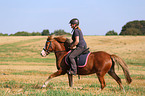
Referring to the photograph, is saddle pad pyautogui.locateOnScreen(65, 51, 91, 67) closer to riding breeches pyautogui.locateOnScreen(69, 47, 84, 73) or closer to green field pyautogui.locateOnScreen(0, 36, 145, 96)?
riding breeches pyautogui.locateOnScreen(69, 47, 84, 73)

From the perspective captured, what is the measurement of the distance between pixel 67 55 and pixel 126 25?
8588 cm

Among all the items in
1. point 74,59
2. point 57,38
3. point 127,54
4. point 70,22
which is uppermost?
point 70,22

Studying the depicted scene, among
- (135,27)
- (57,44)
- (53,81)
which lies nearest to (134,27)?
(135,27)

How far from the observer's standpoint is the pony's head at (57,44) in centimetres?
981

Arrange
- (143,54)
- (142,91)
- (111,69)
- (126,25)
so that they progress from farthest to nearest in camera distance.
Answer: (126,25), (143,54), (111,69), (142,91)

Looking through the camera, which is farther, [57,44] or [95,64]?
[57,44]

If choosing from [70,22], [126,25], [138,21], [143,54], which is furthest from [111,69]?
[138,21]

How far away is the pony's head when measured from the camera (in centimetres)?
981

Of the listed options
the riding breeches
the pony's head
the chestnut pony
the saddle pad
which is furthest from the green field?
the pony's head

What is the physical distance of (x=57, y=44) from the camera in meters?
9.93

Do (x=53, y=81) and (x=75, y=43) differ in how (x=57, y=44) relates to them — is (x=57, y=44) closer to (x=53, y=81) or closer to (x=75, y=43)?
(x=75, y=43)

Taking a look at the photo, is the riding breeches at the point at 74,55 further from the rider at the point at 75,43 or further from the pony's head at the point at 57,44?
the pony's head at the point at 57,44

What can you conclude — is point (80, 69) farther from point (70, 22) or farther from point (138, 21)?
point (138, 21)

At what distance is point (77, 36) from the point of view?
29.6 ft
